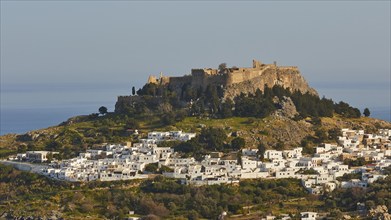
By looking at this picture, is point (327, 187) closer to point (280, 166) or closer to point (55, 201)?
point (280, 166)

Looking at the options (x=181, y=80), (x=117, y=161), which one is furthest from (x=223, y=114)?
(x=117, y=161)

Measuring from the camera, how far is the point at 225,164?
73375mm

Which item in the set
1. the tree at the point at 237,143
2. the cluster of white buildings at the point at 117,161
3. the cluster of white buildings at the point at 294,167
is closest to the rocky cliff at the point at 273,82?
the cluster of white buildings at the point at 117,161

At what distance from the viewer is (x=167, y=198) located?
221 ft

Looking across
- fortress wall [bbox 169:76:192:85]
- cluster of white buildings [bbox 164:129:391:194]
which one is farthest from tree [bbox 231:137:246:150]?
fortress wall [bbox 169:76:192:85]

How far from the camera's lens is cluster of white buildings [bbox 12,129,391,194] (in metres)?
71.1

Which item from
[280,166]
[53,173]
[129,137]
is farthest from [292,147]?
[53,173]

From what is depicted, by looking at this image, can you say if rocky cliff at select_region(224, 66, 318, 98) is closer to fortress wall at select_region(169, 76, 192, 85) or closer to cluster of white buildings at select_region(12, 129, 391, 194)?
fortress wall at select_region(169, 76, 192, 85)

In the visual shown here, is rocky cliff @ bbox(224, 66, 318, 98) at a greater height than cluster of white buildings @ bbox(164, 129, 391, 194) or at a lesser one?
greater

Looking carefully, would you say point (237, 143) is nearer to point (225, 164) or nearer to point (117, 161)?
point (225, 164)

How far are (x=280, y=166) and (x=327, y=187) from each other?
4940 mm

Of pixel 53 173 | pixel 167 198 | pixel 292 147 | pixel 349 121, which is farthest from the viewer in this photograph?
pixel 349 121

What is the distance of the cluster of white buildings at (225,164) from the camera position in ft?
233

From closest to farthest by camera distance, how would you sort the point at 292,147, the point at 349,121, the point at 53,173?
1. the point at 53,173
2. the point at 292,147
3. the point at 349,121
